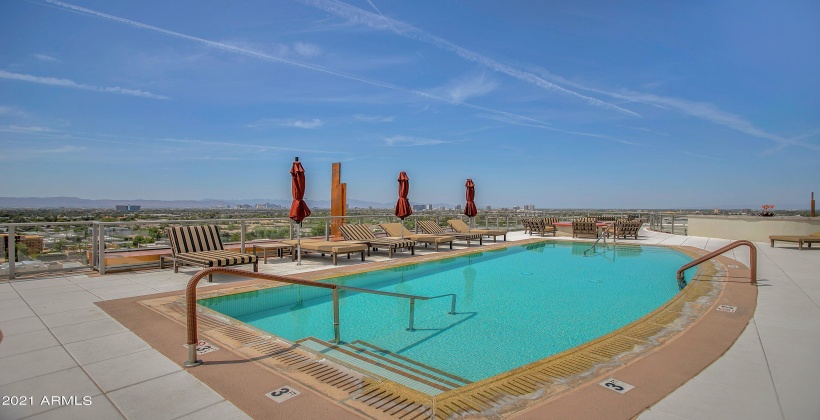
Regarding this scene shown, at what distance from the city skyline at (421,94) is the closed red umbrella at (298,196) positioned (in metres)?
0.21

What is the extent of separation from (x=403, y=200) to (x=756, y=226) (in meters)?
13.5

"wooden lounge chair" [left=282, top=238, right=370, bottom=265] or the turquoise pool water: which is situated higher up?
"wooden lounge chair" [left=282, top=238, right=370, bottom=265]

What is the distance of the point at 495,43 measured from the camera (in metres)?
16.5

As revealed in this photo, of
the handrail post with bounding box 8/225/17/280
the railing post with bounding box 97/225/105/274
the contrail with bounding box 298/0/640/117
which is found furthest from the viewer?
the contrail with bounding box 298/0/640/117

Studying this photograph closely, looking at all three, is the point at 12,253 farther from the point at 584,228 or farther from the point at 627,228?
the point at 627,228

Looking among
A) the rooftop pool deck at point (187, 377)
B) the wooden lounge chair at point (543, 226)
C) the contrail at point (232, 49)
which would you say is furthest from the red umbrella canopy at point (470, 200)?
the rooftop pool deck at point (187, 377)

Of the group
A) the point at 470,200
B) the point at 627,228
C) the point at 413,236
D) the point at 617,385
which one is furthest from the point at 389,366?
the point at 627,228

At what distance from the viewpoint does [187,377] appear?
2.81m

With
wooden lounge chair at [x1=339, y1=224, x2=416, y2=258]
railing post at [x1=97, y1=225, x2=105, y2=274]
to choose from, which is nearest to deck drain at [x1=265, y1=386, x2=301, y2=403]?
railing post at [x1=97, y1=225, x2=105, y2=274]

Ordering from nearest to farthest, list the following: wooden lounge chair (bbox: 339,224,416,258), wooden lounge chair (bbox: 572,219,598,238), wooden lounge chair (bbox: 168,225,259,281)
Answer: wooden lounge chair (bbox: 168,225,259,281), wooden lounge chair (bbox: 339,224,416,258), wooden lounge chair (bbox: 572,219,598,238)

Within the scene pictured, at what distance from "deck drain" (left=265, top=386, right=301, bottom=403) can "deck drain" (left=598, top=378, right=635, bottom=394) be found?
6.86 feet

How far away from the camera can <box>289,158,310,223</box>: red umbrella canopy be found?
27.6 feet

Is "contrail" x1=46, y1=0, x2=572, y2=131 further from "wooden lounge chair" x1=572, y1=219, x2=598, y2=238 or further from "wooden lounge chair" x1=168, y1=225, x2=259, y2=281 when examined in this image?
"wooden lounge chair" x1=572, y1=219, x2=598, y2=238

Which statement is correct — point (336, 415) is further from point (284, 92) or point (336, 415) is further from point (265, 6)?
point (284, 92)
